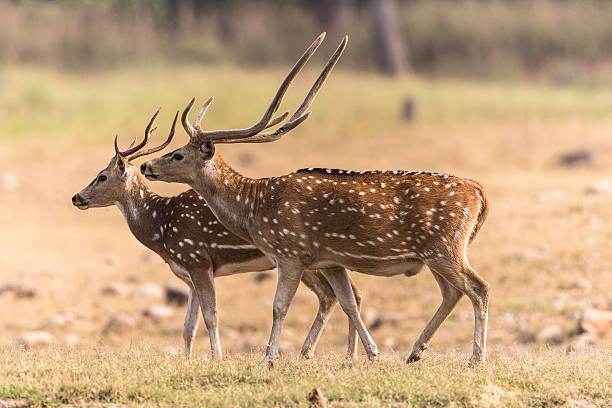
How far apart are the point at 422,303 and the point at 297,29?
72.5 ft

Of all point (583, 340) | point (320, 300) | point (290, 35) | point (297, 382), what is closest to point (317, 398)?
point (297, 382)

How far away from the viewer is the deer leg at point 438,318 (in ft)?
29.3

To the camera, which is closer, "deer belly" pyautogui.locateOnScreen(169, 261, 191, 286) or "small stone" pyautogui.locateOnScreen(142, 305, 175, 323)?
"deer belly" pyautogui.locateOnScreen(169, 261, 191, 286)

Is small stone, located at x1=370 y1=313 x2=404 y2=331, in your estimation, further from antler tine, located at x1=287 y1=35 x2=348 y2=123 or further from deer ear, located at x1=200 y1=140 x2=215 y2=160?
deer ear, located at x1=200 y1=140 x2=215 y2=160

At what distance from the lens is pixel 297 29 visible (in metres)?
35.3

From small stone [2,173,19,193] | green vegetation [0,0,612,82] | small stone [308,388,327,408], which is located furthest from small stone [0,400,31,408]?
green vegetation [0,0,612,82]

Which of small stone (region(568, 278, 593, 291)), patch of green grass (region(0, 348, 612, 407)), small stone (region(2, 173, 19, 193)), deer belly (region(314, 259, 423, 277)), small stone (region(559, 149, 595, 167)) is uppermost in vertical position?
deer belly (region(314, 259, 423, 277))

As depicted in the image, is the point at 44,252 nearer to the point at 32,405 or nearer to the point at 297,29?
the point at 32,405

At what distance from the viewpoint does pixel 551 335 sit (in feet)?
41.6

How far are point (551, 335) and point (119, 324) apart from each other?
632 cm

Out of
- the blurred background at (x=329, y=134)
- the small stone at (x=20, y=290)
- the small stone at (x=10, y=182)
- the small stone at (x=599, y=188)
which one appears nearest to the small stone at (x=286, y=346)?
the blurred background at (x=329, y=134)

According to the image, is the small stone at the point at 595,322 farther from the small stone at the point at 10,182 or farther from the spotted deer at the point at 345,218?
the small stone at the point at 10,182

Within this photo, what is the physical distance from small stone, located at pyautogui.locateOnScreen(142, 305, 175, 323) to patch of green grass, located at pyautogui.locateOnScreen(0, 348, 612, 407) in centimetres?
644

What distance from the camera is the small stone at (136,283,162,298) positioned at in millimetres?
16097
